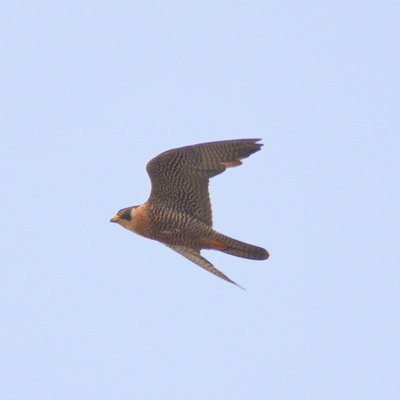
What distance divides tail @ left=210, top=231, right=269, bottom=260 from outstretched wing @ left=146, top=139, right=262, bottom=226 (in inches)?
13.0

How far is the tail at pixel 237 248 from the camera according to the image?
614 inches

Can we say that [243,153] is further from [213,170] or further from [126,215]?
[126,215]

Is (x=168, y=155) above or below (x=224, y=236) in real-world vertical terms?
above

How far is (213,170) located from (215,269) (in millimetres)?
1516

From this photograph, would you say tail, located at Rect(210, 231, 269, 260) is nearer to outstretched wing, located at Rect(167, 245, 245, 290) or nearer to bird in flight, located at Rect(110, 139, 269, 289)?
bird in flight, located at Rect(110, 139, 269, 289)

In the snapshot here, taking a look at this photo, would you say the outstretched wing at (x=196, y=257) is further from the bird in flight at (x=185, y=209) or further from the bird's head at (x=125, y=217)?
the bird's head at (x=125, y=217)

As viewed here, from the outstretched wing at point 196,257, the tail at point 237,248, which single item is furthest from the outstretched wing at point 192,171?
the outstretched wing at point 196,257

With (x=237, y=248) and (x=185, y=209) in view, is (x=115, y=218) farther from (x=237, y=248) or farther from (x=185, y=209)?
(x=237, y=248)

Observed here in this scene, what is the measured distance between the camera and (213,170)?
51.1 feet

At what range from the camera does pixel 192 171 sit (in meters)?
15.6

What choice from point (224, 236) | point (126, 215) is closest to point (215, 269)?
point (224, 236)

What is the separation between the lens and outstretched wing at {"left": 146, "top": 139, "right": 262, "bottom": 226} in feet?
50.3

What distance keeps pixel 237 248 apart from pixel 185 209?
0.97 meters

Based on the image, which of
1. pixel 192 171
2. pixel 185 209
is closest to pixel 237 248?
pixel 185 209
